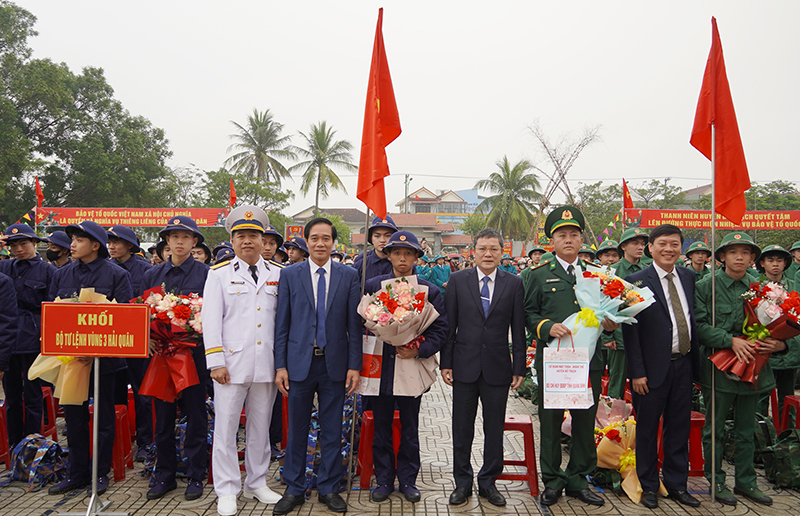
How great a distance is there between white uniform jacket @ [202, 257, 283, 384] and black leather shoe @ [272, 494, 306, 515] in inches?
36.7

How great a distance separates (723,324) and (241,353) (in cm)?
418

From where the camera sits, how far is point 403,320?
3.84m

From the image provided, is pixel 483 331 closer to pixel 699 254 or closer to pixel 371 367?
pixel 371 367

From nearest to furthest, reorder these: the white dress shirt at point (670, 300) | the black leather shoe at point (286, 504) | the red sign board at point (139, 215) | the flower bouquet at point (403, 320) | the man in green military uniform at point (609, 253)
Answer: the flower bouquet at point (403, 320)
the black leather shoe at point (286, 504)
the white dress shirt at point (670, 300)
the man in green military uniform at point (609, 253)
the red sign board at point (139, 215)

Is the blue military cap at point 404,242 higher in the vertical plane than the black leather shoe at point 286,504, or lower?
higher

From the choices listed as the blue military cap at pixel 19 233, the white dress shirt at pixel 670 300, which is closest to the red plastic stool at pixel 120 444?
the blue military cap at pixel 19 233

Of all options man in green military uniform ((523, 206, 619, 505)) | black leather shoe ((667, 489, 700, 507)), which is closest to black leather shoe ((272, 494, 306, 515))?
man in green military uniform ((523, 206, 619, 505))

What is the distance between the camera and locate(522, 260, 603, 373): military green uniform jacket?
4.28 metres

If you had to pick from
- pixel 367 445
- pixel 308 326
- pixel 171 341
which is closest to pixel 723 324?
pixel 367 445

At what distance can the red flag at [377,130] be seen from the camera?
4.53 metres

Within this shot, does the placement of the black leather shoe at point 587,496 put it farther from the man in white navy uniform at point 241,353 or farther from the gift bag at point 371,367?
the man in white navy uniform at point 241,353

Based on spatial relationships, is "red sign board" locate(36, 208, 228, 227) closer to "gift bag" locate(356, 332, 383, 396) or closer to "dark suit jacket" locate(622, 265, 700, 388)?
"gift bag" locate(356, 332, 383, 396)

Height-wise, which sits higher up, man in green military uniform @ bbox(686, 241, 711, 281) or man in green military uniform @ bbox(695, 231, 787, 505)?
man in green military uniform @ bbox(686, 241, 711, 281)

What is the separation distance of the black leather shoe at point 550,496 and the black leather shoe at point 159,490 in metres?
3.16
